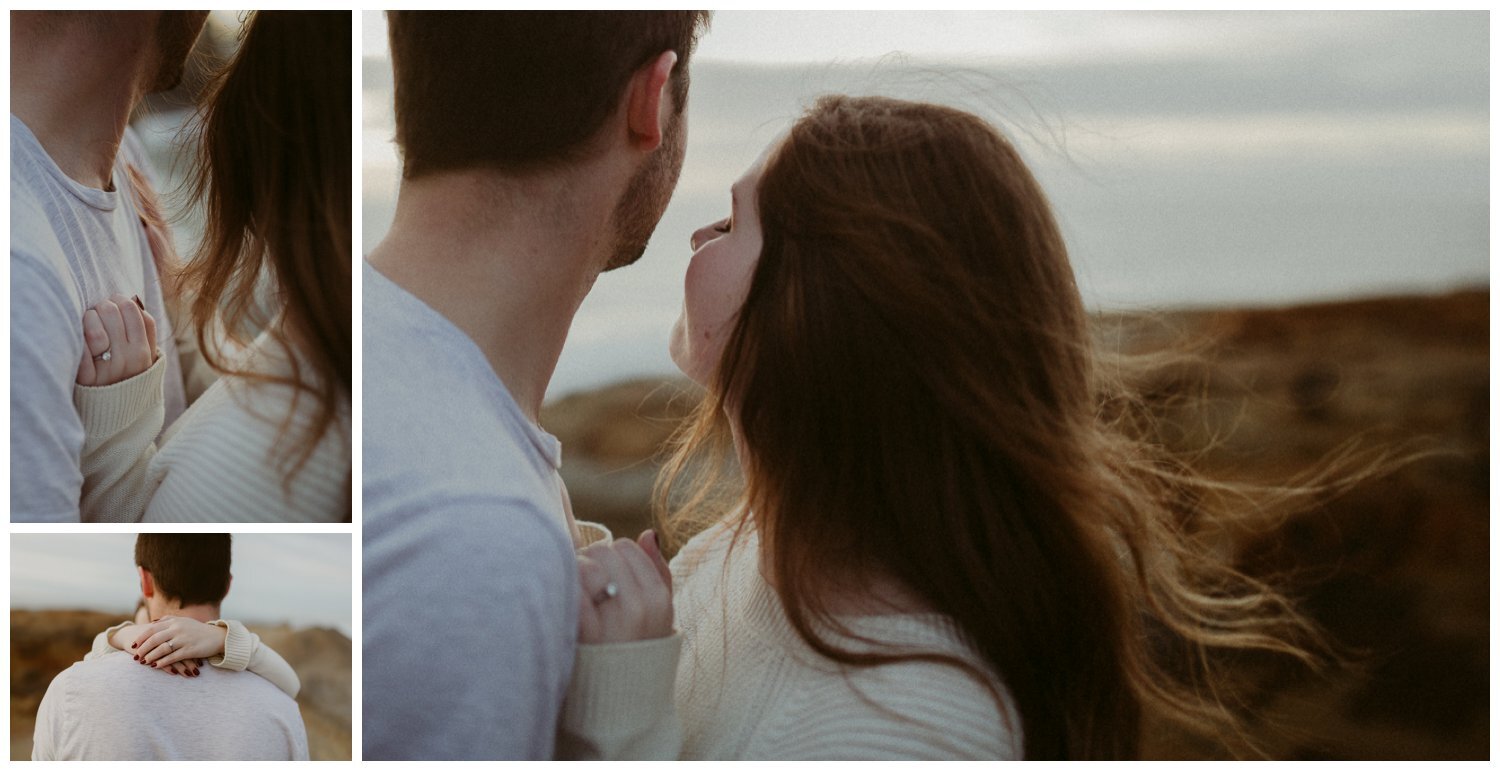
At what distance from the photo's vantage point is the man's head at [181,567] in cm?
196

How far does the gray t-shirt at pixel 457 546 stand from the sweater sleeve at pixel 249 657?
0.14 meters

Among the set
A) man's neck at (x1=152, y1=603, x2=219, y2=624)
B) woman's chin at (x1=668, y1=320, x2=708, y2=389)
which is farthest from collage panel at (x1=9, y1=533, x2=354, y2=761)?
woman's chin at (x1=668, y1=320, x2=708, y2=389)

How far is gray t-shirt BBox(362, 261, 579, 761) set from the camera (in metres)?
1.85

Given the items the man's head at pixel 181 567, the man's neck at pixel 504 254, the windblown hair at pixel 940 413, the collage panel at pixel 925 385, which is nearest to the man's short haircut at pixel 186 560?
the man's head at pixel 181 567

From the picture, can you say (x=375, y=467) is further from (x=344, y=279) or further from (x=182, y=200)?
(x=182, y=200)

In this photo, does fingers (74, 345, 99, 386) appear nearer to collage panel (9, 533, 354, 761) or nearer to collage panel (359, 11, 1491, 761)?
collage panel (9, 533, 354, 761)

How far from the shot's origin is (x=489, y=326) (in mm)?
1881

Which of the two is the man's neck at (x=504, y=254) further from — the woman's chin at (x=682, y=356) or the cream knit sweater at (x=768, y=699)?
the cream knit sweater at (x=768, y=699)

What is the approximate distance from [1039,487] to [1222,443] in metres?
0.32

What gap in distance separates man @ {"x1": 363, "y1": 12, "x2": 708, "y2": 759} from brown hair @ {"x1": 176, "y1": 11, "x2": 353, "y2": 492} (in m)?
0.07

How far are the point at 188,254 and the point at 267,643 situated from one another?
0.57m

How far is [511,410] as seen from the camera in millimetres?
1888

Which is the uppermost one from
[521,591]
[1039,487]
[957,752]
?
[1039,487]

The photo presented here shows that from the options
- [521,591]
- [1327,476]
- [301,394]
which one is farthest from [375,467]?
[1327,476]
